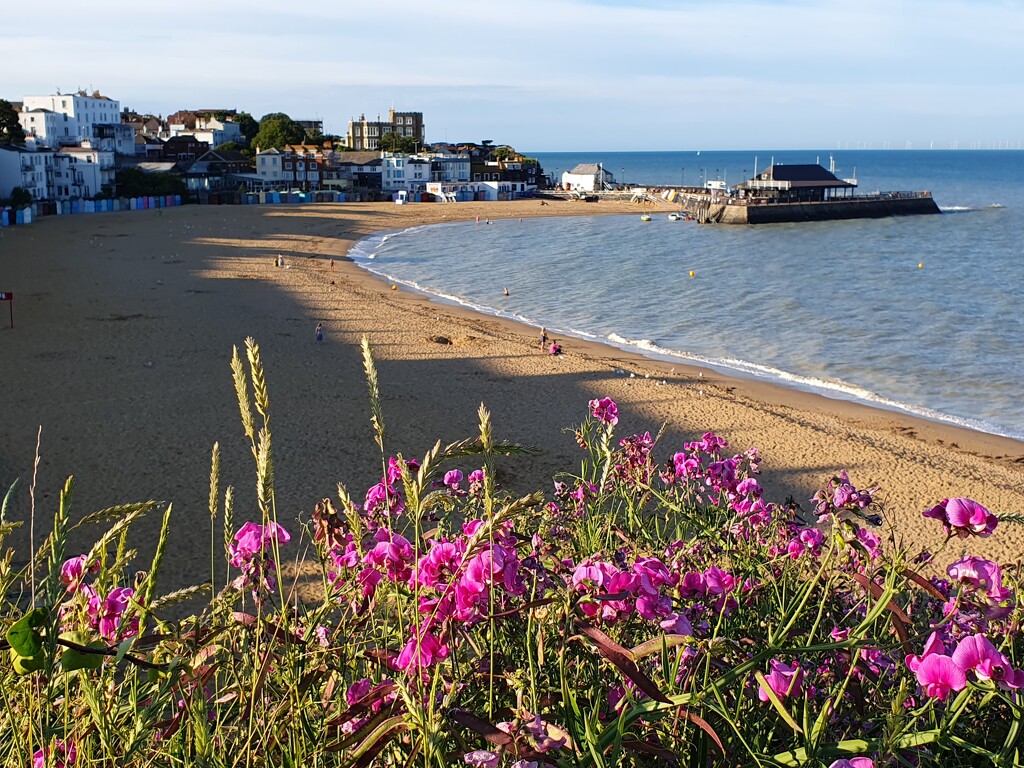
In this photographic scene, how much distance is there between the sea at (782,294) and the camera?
23656 millimetres

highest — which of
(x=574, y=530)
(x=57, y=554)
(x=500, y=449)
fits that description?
(x=500, y=449)

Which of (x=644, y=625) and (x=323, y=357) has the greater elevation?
(x=644, y=625)

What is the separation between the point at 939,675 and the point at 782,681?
12.7 inches

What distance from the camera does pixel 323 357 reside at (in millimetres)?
21562

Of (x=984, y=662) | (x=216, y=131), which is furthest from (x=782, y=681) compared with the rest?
(x=216, y=131)

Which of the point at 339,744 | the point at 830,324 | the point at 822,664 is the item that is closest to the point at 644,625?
the point at 822,664

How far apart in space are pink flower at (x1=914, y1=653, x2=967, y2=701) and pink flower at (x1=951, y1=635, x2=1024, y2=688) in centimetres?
1

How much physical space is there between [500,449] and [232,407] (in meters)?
15.6

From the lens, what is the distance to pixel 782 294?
38.7 m

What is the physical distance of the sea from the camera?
77.6 feet

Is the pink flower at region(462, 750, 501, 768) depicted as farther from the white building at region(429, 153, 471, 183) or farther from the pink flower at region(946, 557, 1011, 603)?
the white building at region(429, 153, 471, 183)

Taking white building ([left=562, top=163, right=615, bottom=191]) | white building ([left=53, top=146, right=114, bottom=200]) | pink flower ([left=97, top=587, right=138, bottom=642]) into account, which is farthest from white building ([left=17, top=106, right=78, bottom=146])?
pink flower ([left=97, top=587, right=138, bottom=642])

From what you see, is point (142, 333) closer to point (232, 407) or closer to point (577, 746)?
point (232, 407)

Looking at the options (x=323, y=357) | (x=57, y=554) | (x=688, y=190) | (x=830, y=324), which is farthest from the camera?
(x=688, y=190)
